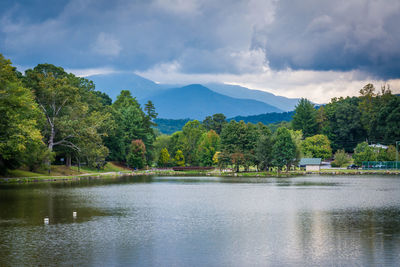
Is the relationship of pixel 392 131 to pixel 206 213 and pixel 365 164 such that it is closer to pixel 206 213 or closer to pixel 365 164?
pixel 365 164

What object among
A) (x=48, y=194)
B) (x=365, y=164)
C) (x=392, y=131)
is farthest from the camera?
(x=392, y=131)

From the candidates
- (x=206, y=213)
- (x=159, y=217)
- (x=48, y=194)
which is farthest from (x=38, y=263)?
(x=48, y=194)

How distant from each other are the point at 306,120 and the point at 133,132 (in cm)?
7104

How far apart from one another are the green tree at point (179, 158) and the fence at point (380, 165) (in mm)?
53240

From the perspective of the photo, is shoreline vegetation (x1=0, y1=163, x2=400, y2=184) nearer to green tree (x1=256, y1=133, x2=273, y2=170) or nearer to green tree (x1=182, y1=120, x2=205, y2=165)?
green tree (x1=256, y1=133, x2=273, y2=170)

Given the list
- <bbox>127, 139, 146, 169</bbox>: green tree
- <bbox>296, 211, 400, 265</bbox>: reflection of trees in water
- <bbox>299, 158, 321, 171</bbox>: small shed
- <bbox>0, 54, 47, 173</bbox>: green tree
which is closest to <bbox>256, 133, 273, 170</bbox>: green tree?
<bbox>299, 158, 321, 171</bbox>: small shed

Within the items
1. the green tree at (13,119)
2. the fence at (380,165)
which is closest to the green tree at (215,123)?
the fence at (380,165)

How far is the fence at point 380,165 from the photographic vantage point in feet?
385

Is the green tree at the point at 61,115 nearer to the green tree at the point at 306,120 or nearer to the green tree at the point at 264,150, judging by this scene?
the green tree at the point at 264,150

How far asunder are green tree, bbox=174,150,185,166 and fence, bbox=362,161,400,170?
5324cm

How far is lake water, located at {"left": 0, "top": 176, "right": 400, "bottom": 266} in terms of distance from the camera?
2009 centimetres

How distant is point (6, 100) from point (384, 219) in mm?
48471

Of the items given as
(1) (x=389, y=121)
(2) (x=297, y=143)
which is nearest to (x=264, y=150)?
(2) (x=297, y=143)

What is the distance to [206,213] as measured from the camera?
115ft
